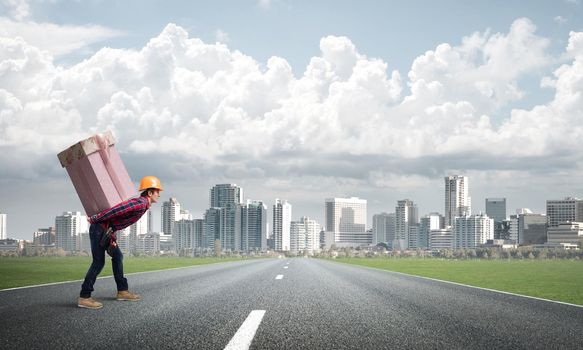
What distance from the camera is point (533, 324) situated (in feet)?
28.6

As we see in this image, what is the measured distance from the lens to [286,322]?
8.33 m

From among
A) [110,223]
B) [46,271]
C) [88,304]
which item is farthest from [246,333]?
[46,271]

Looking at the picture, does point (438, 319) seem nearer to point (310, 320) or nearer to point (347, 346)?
point (310, 320)

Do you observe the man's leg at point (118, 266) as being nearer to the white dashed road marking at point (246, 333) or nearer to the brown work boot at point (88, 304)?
the brown work boot at point (88, 304)

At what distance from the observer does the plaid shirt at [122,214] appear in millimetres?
10234

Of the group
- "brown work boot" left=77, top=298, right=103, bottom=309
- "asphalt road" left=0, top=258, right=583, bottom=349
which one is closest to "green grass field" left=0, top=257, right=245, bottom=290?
"brown work boot" left=77, top=298, right=103, bottom=309

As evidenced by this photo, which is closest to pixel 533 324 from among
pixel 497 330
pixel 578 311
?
pixel 497 330

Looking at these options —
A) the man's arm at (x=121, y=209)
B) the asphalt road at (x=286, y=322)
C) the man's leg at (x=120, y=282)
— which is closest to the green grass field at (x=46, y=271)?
the man's leg at (x=120, y=282)

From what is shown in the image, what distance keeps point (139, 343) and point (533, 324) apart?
5653 millimetres

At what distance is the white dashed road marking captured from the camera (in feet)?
21.0

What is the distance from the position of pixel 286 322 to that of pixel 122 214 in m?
3.72

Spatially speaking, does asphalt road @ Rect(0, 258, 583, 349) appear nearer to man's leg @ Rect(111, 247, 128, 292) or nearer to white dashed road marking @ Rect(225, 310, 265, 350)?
white dashed road marking @ Rect(225, 310, 265, 350)

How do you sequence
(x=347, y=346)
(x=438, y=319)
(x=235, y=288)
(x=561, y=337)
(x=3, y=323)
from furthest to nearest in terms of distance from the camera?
(x=235, y=288), (x=438, y=319), (x=3, y=323), (x=561, y=337), (x=347, y=346)

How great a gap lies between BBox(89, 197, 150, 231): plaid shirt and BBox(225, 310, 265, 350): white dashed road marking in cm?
275
